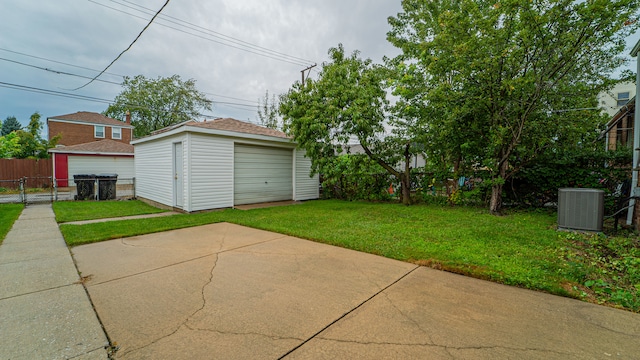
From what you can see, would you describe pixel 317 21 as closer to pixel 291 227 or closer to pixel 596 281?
pixel 291 227

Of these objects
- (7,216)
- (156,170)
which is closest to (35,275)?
(7,216)

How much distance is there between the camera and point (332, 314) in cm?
243

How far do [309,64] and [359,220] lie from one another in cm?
1278

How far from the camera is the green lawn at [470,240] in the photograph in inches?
122

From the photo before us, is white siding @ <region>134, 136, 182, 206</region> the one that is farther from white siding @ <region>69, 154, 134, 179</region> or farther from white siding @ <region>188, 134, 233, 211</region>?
white siding @ <region>69, 154, 134, 179</region>

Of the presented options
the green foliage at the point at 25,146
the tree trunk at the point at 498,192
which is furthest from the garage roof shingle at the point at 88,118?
the tree trunk at the point at 498,192

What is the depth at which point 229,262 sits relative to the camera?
12.7 feet

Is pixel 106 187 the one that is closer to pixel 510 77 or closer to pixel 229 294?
pixel 229 294

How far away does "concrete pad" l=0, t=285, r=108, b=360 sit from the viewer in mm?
1932

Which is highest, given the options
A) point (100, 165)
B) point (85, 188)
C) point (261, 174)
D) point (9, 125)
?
point (9, 125)

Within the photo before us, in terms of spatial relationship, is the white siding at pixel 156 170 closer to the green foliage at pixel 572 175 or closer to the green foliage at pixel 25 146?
the green foliage at pixel 572 175

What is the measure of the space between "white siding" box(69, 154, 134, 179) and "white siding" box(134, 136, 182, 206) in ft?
32.1

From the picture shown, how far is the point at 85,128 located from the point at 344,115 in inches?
1075

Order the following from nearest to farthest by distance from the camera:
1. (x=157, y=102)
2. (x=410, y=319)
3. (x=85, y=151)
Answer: (x=410, y=319)
(x=85, y=151)
(x=157, y=102)
